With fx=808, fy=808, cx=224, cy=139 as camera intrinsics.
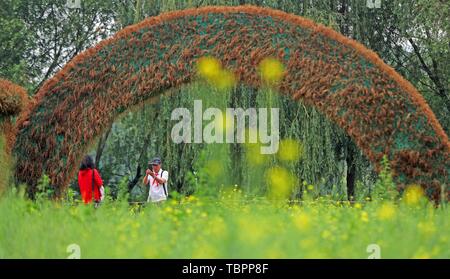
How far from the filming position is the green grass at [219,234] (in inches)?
162

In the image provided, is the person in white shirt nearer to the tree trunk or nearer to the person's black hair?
the person's black hair

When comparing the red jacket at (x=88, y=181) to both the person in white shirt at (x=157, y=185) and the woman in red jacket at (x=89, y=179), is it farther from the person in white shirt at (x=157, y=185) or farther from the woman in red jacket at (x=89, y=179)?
the person in white shirt at (x=157, y=185)

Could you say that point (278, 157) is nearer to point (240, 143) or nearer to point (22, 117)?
point (240, 143)

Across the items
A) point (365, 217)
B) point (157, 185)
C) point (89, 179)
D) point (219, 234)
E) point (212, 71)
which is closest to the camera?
point (219, 234)

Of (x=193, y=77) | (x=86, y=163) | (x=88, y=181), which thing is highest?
(x=193, y=77)

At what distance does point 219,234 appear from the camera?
4473mm

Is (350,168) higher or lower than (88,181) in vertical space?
lower

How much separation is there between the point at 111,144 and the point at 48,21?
4255mm

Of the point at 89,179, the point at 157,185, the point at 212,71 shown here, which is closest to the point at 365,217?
the point at 212,71

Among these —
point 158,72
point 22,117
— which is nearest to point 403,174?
point 158,72

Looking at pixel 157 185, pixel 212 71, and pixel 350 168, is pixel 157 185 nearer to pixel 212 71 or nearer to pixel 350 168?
pixel 212 71

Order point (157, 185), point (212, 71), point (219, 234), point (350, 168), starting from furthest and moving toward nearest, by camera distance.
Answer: point (350, 168), point (157, 185), point (212, 71), point (219, 234)

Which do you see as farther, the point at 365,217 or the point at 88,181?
the point at 88,181

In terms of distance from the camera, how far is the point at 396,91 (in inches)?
320
